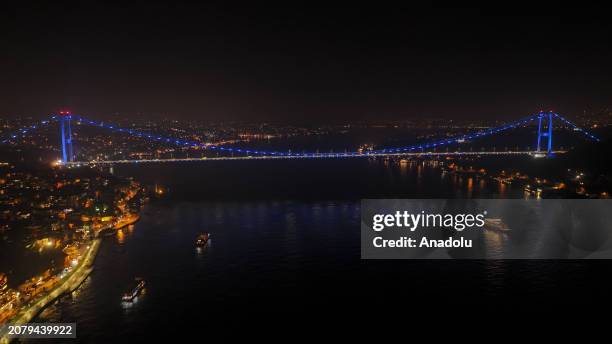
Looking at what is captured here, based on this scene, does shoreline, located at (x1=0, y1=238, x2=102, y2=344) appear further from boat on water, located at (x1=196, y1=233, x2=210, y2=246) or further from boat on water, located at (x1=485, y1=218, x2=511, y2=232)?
boat on water, located at (x1=485, y1=218, x2=511, y2=232)

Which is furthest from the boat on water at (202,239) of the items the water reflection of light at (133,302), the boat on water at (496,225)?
the boat on water at (496,225)

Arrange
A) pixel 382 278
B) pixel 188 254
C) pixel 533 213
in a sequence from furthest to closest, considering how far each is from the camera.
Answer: pixel 533 213 → pixel 188 254 → pixel 382 278

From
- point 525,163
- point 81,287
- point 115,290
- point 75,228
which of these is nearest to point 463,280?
point 115,290

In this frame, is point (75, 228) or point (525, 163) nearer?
point (75, 228)

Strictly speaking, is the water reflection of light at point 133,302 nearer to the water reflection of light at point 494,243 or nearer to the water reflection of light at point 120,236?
the water reflection of light at point 120,236

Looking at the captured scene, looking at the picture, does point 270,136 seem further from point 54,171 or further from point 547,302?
point 547,302

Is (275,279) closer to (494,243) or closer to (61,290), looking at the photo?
(61,290)

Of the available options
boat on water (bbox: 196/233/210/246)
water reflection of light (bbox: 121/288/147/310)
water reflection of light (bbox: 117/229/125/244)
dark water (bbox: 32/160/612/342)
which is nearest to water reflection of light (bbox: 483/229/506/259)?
dark water (bbox: 32/160/612/342)
